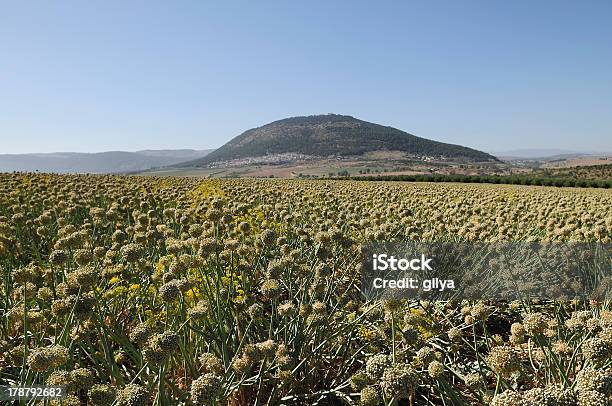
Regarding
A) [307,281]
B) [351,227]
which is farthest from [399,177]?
[307,281]

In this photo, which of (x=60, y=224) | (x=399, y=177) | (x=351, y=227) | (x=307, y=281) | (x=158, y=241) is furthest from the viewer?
(x=399, y=177)

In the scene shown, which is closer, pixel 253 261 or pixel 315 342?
pixel 315 342

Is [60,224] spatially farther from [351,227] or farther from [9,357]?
[351,227]

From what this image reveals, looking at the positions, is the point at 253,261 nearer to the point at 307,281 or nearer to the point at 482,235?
the point at 307,281

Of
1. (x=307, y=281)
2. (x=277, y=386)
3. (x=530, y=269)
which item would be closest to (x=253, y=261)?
(x=307, y=281)

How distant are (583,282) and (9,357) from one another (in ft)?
20.4

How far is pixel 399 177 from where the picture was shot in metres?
52.4

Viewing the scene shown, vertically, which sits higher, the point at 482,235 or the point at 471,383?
the point at 482,235

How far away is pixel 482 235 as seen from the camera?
6285 millimetres

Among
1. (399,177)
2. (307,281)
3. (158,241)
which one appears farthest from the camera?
(399,177)

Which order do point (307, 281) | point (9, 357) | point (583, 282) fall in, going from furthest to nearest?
1. point (583, 282)
2. point (307, 281)
3. point (9, 357)

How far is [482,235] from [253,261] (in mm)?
3542

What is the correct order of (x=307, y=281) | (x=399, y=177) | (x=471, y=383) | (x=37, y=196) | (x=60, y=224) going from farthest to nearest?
1. (x=399, y=177)
2. (x=37, y=196)
3. (x=60, y=224)
4. (x=307, y=281)
5. (x=471, y=383)

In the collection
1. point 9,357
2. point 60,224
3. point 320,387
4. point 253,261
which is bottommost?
point 320,387
